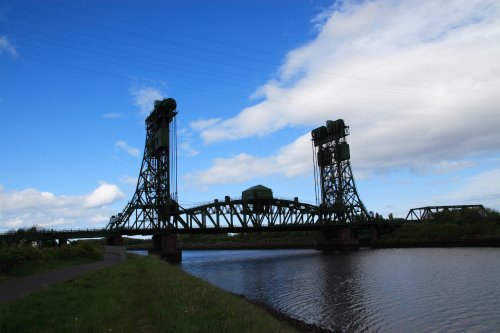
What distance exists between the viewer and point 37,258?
34094 mm

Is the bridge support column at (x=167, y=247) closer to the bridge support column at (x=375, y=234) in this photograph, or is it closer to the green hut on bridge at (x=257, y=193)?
the green hut on bridge at (x=257, y=193)

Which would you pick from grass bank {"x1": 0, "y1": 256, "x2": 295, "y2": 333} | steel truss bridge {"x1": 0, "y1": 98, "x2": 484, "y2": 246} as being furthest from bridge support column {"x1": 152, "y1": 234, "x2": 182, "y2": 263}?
grass bank {"x1": 0, "y1": 256, "x2": 295, "y2": 333}

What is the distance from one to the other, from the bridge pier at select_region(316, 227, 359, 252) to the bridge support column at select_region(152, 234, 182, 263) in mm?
48159

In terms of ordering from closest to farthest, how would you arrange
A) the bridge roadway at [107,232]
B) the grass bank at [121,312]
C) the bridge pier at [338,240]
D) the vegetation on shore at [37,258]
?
the grass bank at [121,312] → the vegetation on shore at [37,258] → the bridge roadway at [107,232] → the bridge pier at [338,240]

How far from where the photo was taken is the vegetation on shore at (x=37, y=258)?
92.8 ft

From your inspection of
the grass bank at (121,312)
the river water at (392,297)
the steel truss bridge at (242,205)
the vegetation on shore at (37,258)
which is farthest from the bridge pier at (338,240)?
the grass bank at (121,312)

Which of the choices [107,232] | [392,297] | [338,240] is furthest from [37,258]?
[338,240]

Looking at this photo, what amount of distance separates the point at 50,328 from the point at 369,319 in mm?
18515

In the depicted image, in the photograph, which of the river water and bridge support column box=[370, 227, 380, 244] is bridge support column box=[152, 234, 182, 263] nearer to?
the river water

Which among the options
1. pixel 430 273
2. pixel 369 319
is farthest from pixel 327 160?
pixel 369 319

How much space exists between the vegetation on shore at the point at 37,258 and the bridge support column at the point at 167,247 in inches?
1919

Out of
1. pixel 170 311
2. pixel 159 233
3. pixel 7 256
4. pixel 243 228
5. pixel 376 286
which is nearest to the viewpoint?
pixel 170 311

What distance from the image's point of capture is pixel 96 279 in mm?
24016

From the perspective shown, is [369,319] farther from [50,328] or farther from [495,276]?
[495,276]
